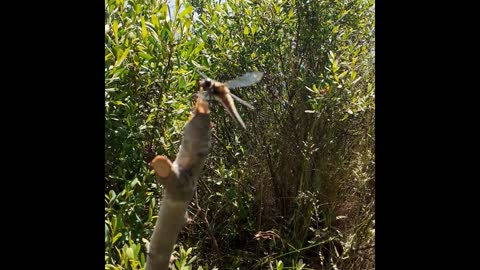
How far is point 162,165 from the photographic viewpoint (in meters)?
0.81

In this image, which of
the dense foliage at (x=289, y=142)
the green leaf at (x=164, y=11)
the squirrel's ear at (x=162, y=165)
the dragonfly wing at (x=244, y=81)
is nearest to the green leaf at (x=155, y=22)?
the green leaf at (x=164, y=11)

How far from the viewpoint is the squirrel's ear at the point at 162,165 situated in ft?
2.63

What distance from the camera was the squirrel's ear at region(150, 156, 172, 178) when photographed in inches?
31.5

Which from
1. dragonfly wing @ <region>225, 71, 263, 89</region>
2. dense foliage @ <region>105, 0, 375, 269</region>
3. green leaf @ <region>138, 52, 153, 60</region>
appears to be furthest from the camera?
dense foliage @ <region>105, 0, 375, 269</region>

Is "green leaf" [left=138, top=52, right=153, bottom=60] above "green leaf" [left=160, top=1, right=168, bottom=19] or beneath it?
beneath

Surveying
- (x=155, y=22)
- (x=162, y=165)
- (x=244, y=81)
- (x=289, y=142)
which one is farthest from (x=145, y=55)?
(x=289, y=142)

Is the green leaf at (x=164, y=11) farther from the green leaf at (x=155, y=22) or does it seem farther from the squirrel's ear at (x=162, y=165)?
the squirrel's ear at (x=162, y=165)

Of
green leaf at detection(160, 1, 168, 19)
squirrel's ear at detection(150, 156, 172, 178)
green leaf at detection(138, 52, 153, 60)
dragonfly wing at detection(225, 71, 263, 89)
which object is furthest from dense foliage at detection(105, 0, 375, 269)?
squirrel's ear at detection(150, 156, 172, 178)

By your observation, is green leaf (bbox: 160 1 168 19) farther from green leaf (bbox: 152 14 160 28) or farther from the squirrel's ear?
the squirrel's ear
